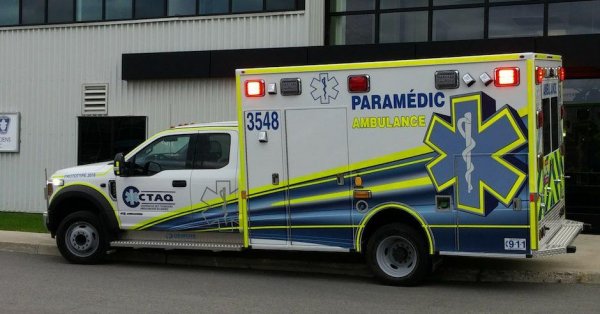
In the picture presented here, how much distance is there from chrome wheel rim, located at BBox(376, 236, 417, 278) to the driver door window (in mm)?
3000

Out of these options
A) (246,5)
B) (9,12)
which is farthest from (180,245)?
(9,12)

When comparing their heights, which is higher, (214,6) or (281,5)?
(214,6)

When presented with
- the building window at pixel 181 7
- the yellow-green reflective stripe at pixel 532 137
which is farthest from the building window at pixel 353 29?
the yellow-green reflective stripe at pixel 532 137

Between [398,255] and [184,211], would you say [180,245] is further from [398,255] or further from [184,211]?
[398,255]

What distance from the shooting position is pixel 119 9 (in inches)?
655

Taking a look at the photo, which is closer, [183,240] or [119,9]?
[183,240]

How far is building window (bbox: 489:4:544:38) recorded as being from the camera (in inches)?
526

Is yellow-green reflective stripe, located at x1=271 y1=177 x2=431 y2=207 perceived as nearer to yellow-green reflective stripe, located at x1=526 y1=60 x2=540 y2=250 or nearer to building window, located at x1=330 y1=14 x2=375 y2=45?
yellow-green reflective stripe, located at x1=526 y1=60 x2=540 y2=250

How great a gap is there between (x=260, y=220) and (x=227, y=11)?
7.72m

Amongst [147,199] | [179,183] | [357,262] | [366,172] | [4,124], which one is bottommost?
[357,262]

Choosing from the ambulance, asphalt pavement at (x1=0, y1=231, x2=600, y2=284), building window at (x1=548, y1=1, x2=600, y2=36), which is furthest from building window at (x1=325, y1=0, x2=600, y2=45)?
the ambulance

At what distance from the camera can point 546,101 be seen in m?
8.61

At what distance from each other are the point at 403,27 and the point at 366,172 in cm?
660

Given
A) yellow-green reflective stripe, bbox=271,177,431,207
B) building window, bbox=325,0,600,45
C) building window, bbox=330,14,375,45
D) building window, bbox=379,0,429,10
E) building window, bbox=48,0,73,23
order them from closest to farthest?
1. yellow-green reflective stripe, bbox=271,177,431,207
2. building window, bbox=325,0,600,45
3. building window, bbox=379,0,429,10
4. building window, bbox=330,14,375,45
5. building window, bbox=48,0,73,23
